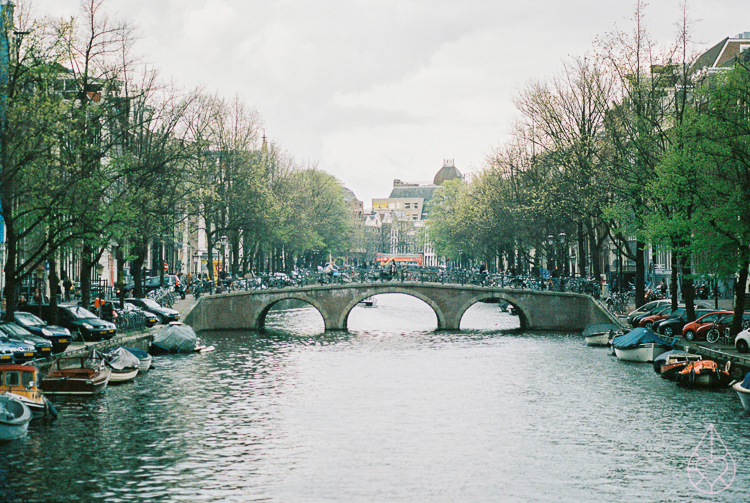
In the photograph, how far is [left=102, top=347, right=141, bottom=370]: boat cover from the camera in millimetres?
41438

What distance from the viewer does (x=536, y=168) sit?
70312mm

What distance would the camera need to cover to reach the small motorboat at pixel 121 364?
135 feet

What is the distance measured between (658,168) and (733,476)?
23541 mm

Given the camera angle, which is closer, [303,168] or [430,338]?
[430,338]

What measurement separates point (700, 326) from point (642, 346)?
9.93 ft

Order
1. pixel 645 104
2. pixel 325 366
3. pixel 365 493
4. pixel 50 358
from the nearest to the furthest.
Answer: pixel 365 493 → pixel 50 358 → pixel 325 366 → pixel 645 104

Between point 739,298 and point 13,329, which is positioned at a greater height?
point 739,298

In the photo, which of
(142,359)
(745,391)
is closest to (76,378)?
(142,359)

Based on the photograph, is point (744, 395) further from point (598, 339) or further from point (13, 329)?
point (13, 329)

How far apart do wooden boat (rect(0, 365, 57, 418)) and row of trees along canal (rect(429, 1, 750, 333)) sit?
2818 centimetres

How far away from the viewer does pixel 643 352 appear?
163ft

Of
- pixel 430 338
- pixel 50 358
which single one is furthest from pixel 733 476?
pixel 430 338

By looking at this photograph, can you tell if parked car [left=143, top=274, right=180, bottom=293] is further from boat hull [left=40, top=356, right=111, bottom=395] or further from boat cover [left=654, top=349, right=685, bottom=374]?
boat cover [left=654, top=349, right=685, bottom=374]

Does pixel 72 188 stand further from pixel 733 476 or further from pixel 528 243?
pixel 528 243
